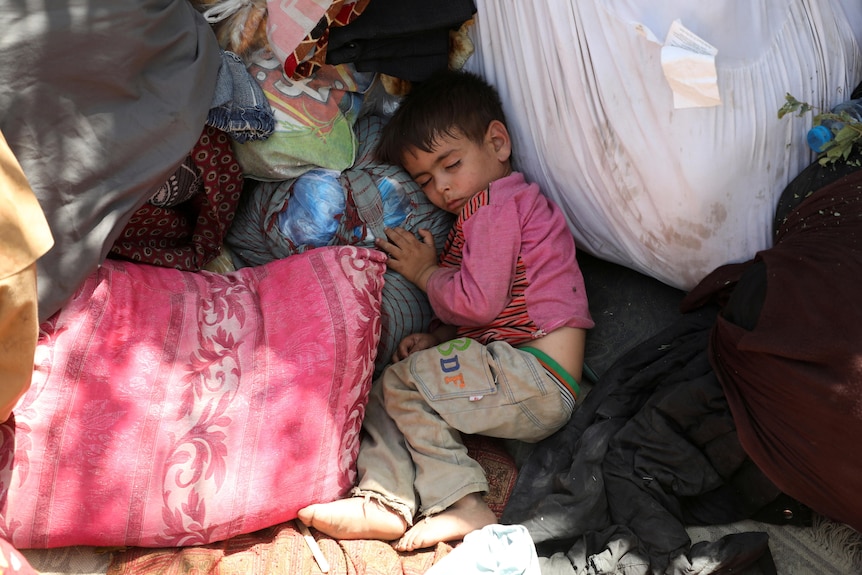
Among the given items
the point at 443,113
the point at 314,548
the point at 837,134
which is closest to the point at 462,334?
the point at 443,113

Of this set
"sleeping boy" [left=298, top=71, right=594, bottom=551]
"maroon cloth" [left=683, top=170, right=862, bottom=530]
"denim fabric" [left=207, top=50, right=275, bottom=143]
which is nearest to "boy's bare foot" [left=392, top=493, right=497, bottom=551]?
"sleeping boy" [left=298, top=71, right=594, bottom=551]

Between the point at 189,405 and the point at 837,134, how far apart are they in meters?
1.73

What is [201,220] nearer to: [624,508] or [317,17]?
[317,17]

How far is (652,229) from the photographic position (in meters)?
2.23

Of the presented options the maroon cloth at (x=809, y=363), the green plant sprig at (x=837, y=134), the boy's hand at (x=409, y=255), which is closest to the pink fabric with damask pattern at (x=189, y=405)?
the boy's hand at (x=409, y=255)

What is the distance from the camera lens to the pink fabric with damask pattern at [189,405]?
1.81 meters

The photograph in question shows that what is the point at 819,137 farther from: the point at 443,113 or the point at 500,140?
the point at 443,113

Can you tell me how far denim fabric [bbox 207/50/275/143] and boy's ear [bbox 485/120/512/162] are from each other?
2.15 feet

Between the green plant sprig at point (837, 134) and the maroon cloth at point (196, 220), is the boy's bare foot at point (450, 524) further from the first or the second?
the green plant sprig at point (837, 134)

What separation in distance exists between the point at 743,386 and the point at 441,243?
1.06 meters

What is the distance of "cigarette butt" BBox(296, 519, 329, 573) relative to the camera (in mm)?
1892

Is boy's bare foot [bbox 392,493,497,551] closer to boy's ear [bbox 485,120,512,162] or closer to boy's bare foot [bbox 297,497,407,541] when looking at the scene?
boy's bare foot [bbox 297,497,407,541]

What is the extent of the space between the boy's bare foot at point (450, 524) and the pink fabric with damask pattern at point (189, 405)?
0.22 m

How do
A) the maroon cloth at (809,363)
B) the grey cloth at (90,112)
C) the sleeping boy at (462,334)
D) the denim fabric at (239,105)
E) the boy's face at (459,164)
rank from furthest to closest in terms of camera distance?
→ 1. the boy's face at (459,164)
2. the denim fabric at (239,105)
3. the sleeping boy at (462,334)
4. the grey cloth at (90,112)
5. the maroon cloth at (809,363)
